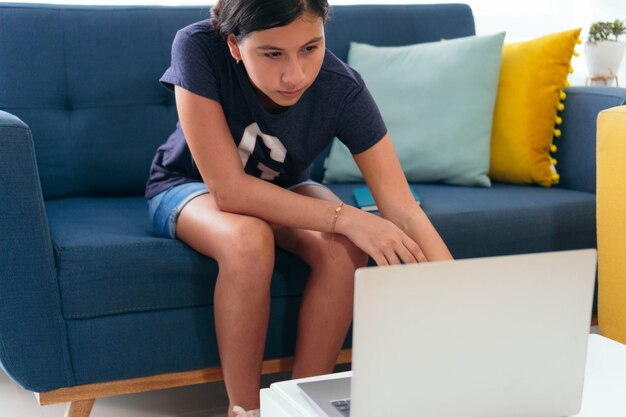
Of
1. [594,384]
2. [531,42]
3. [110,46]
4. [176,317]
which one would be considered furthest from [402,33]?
[594,384]

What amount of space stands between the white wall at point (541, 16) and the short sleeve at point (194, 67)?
5.05 ft

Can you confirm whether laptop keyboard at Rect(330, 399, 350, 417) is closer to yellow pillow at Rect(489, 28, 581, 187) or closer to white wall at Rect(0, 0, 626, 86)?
yellow pillow at Rect(489, 28, 581, 187)

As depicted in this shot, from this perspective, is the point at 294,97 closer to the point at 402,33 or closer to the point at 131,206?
the point at 131,206

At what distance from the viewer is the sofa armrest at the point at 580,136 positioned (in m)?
2.23

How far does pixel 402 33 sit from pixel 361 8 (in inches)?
5.3

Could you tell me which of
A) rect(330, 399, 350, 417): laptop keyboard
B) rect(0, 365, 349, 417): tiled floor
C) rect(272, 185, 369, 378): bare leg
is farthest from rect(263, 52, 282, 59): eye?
rect(0, 365, 349, 417): tiled floor

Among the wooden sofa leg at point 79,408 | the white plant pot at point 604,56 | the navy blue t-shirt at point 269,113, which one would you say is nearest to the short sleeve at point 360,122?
the navy blue t-shirt at point 269,113

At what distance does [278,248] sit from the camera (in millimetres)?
1817

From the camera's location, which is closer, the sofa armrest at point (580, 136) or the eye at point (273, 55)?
the eye at point (273, 55)

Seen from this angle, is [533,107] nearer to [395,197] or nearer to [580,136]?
[580,136]

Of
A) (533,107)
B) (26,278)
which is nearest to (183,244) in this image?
(26,278)

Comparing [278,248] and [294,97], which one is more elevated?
[294,97]

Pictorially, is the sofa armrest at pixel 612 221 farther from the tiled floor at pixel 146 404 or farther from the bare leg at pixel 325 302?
the tiled floor at pixel 146 404

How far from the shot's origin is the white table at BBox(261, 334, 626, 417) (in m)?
1.08
